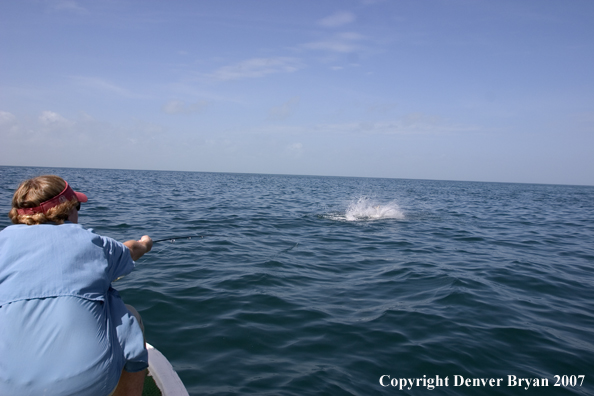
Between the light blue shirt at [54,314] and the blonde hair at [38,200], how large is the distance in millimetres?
150

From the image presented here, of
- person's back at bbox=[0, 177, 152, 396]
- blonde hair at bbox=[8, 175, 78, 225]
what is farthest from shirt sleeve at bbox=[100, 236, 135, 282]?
blonde hair at bbox=[8, 175, 78, 225]

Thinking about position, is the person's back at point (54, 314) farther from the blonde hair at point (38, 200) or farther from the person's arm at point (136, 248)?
the person's arm at point (136, 248)

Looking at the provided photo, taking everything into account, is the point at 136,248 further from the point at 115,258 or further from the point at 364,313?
the point at 364,313

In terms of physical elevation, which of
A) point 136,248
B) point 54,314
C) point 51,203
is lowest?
point 54,314

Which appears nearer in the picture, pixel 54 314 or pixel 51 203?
pixel 54 314

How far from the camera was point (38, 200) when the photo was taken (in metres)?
2.45

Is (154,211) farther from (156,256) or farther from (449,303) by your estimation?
(449,303)

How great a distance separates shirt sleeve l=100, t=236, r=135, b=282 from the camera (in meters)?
2.47

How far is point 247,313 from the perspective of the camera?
616 cm

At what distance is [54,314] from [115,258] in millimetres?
513

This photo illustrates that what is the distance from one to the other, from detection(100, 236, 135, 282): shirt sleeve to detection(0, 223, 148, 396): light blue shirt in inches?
3.5

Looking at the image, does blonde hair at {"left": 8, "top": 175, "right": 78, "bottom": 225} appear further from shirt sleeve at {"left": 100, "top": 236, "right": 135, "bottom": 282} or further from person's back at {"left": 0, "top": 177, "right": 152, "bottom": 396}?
shirt sleeve at {"left": 100, "top": 236, "right": 135, "bottom": 282}

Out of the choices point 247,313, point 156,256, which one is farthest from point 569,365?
point 156,256

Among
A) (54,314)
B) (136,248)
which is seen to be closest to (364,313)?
(136,248)
